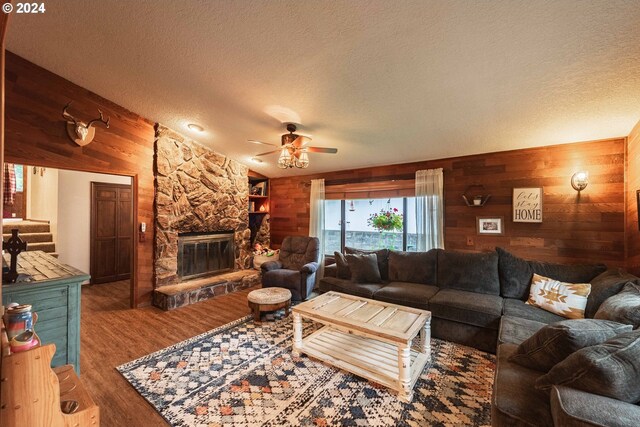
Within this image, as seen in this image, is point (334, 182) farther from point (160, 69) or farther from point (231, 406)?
point (231, 406)

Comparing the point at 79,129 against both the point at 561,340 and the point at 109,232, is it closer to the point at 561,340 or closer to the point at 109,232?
the point at 109,232

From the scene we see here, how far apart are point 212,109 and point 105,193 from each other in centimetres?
354

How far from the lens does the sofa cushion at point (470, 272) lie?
10.8 ft

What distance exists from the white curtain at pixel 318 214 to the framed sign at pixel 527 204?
3066 mm

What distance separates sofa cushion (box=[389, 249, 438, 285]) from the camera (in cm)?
369

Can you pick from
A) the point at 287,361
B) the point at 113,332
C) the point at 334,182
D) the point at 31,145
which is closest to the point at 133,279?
the point at 113,332

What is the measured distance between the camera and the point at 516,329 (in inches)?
92.3

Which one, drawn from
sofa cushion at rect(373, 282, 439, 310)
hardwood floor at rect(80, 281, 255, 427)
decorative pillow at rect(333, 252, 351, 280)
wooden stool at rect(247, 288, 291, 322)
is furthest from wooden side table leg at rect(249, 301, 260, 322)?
sofa cushion at rect(373, 282, 439, 310)

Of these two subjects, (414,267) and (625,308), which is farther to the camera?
(414,267)

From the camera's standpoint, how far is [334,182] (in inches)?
204

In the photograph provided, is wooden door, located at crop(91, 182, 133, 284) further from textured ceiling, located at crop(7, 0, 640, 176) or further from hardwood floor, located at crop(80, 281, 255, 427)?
textured ceiling, located at crop(7, 0, 640, 176)

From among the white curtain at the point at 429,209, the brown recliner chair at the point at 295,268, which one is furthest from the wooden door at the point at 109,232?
the white curtain at the point at 429,209

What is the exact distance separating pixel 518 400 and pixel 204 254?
15.7 feet
